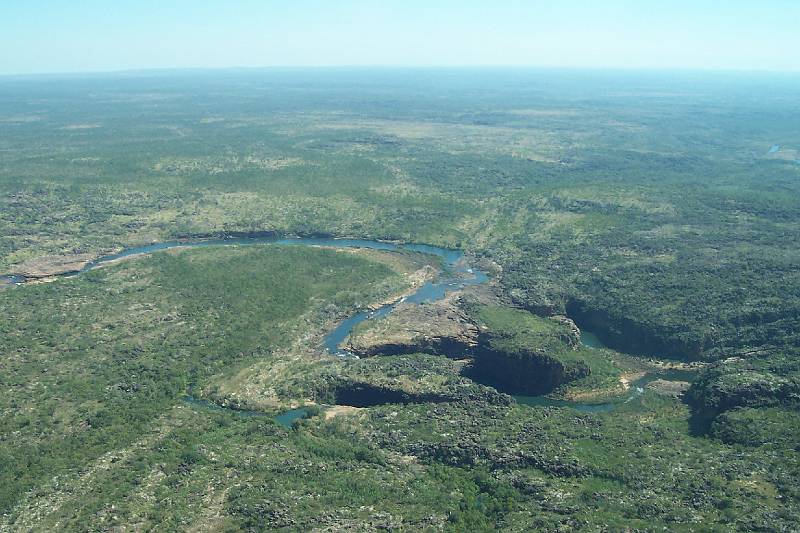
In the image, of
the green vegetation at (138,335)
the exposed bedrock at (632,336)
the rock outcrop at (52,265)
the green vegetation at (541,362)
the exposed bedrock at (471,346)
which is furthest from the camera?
the rock outcrop at (52,265)

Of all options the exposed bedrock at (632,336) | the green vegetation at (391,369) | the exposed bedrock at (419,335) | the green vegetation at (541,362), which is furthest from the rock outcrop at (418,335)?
the exposed bedrock at (632,336)

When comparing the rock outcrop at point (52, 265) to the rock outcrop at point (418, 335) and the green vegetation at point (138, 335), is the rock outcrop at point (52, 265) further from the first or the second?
the rock outcrop at point (418, 335)

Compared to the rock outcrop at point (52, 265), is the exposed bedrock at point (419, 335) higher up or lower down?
lower down

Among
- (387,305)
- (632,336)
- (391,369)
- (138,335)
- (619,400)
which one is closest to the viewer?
(619,400)

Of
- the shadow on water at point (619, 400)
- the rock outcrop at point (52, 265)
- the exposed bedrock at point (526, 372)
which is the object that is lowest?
the shadow on water at point (619, 400)

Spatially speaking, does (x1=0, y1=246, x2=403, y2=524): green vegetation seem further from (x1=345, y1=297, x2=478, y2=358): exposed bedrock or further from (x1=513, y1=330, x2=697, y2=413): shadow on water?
(x1=513, y1=330, x2=697, y2=413): shadow on water

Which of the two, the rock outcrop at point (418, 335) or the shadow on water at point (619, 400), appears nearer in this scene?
the shadow on water at point (619, 400)

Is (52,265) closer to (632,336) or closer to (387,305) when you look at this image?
(387,305)

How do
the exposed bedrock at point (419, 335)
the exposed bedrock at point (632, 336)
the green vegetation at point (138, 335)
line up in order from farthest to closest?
the exposed bedrock at point (632, 336), the exposed bedrock at point (419, 335), the green vegetation at point (138, 335)

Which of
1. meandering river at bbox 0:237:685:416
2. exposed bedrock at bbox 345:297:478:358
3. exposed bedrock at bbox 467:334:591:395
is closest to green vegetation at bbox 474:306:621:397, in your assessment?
exposed bedrock at bbox 467:334:591:395

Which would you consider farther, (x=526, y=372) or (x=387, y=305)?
(x=387, y=305)

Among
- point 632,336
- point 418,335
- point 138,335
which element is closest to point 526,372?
point 418,335
